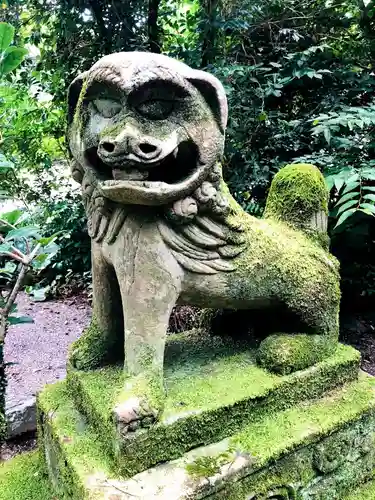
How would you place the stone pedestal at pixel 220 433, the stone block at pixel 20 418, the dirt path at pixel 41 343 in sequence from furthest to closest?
the dirt path at pixel 41 343 < the stone block at pixel 20 418 < the stone pedestal at pixel 220 433

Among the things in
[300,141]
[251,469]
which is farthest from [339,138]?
[251,469]

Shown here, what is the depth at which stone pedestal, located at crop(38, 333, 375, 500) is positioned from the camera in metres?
1.14

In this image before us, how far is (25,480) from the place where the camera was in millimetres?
1568

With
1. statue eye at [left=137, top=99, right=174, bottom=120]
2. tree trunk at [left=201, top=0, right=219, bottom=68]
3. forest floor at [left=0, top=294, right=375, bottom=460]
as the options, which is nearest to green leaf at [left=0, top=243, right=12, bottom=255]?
statue eye at [left=137, top=99, right=174, bottom=120]

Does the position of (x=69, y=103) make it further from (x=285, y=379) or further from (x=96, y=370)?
(x=285, y=379)

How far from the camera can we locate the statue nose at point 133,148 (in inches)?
40.6

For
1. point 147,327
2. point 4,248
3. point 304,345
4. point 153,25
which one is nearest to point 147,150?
point 147,327

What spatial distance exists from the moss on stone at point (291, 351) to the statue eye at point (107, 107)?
0.82 metres

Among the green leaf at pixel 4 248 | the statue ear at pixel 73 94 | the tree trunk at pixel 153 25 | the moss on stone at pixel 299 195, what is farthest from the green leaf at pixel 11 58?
the tree trunk at pixel 153 25

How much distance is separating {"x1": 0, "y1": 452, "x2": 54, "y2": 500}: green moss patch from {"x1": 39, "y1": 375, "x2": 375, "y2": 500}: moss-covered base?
11 cm

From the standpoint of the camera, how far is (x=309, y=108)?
3.01m

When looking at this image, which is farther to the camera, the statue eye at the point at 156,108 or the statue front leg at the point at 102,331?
the statue front leg at the point at 102,331

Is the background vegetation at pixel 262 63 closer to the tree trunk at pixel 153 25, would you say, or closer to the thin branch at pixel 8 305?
the tree trunk at pixel 153 25

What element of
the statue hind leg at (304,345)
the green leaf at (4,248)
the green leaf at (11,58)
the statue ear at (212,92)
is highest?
the green leaf at (11,58)
